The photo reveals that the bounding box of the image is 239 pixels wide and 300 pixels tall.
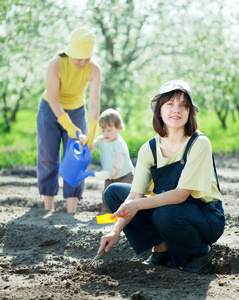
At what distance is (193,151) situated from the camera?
239 centimetres

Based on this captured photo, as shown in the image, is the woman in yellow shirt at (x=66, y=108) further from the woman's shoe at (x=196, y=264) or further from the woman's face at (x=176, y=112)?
the woman's shoe at (x=196, y=264)

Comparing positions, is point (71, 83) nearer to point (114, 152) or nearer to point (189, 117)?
point (114, 152)

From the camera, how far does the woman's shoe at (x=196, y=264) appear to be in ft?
8.00

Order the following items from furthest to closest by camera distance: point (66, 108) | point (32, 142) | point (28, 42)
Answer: point (32, 142) < point (28, 42) < point (66, 108)

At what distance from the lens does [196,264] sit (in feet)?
8.04

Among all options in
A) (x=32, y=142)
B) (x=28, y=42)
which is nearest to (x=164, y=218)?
(x=28, y=42)

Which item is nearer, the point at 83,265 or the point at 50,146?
the point at 83,265

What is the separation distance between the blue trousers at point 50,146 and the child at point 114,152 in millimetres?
281

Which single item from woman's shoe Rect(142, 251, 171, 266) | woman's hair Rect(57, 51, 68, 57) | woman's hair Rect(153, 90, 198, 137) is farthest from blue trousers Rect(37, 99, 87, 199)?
woman's hair Rect(153, 90, 198, 137)

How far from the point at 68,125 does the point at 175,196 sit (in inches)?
64.1

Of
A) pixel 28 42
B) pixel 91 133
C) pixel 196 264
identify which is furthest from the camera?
pixel 28 42

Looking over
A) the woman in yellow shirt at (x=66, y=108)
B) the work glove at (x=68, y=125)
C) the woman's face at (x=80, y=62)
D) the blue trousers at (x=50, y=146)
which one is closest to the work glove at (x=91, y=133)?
the woman in yellow shirt at (x=66, y=108)

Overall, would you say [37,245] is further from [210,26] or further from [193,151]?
[210,26]

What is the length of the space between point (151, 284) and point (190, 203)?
458mm
